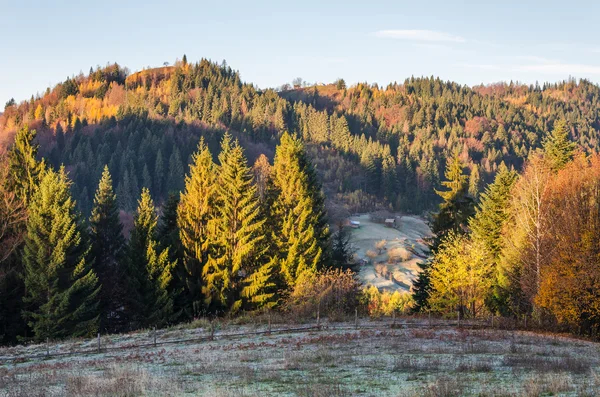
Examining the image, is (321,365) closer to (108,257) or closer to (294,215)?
(294,215)

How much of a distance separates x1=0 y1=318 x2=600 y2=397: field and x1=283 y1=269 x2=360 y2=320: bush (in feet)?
19.7

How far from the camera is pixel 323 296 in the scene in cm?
3691

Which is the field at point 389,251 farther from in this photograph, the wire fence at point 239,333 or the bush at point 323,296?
the wire fence at point 239,333

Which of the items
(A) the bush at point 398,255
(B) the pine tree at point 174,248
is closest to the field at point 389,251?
(A) the bush at point 398,255

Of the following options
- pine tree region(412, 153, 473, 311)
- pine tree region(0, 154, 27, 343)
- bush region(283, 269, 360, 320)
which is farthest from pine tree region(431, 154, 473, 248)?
pine tree region(0, 154, 27, 343)

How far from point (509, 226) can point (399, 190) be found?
14942 cm

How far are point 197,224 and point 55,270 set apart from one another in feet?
35.9

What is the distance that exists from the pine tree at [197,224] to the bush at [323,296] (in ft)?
24.2

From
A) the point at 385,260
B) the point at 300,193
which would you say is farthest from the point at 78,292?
the point at 385,260

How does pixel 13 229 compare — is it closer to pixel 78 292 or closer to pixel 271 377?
pixel 78 292

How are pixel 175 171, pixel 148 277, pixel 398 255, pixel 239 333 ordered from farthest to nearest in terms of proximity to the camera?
pixel 175 171, pixel 398 255, pixel 148 277, pixel 239 333

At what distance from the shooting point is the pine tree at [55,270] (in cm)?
3372

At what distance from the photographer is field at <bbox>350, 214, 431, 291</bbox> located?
94.8 metres

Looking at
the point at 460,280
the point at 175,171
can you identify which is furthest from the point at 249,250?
the point at 175,171
